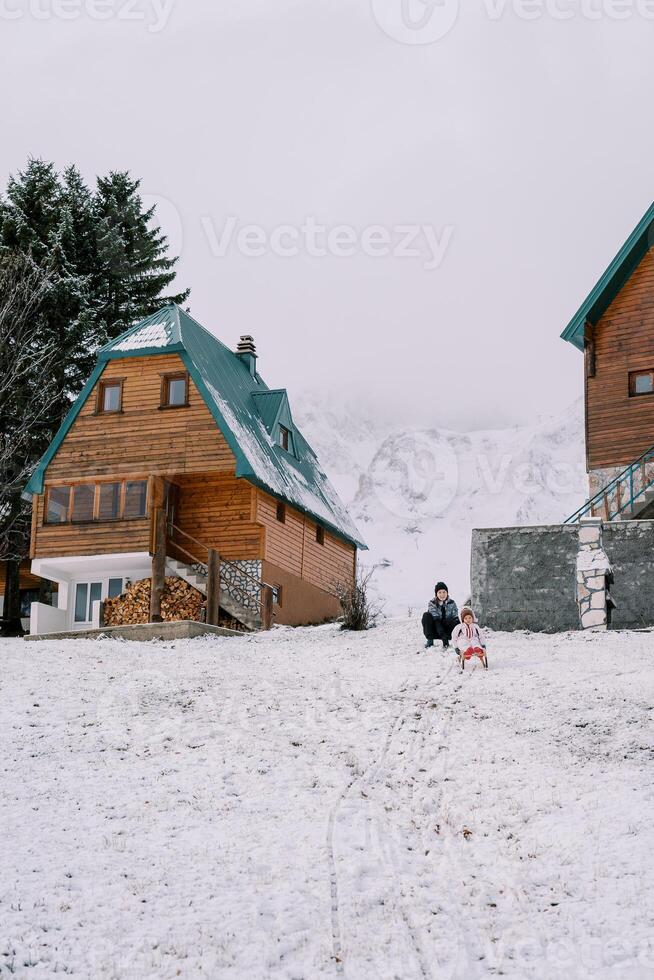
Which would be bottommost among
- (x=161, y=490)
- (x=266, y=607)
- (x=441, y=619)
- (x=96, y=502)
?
(x=441, y=619)

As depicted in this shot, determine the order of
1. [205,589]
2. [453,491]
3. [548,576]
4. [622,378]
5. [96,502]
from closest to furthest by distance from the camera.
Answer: [548,576] → [622,378] → [205,589] → [96,502] → [453,491]

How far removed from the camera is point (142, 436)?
26.3m

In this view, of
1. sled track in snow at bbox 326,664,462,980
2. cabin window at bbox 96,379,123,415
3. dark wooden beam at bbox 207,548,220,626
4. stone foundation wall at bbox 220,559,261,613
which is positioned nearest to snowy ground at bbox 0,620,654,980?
sled track in snow at bbox 326,664,462,980

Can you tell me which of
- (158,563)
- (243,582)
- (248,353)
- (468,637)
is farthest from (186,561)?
(468,637)

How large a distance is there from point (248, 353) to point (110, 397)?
6.24 metres

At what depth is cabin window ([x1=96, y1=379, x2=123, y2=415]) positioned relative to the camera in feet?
88.3

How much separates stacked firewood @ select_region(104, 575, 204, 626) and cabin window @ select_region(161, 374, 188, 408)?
175 inches

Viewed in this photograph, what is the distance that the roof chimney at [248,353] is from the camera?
32000 mm

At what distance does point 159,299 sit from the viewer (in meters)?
35.4

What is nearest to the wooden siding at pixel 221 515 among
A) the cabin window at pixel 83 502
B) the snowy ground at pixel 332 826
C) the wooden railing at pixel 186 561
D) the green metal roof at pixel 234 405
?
the wooden railing at pixel 186 561

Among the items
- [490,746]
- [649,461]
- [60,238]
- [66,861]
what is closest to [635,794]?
[490,746]

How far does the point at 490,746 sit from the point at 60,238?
26.7 m

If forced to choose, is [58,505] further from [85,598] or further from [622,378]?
[622,378]

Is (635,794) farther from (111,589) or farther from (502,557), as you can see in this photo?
(111,589)
